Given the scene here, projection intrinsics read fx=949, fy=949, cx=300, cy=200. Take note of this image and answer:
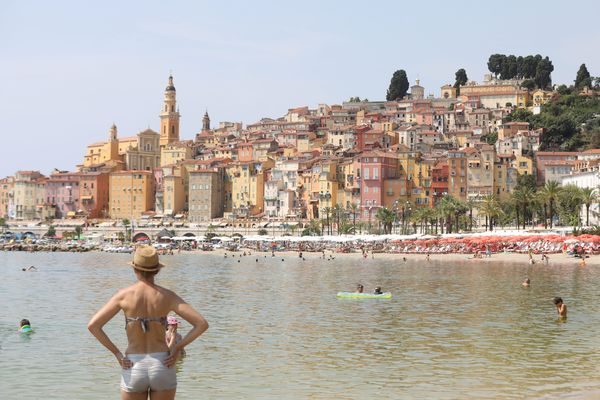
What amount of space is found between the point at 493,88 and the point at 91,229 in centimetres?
7353

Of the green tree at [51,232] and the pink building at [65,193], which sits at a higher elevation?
the pink building at [65,193]

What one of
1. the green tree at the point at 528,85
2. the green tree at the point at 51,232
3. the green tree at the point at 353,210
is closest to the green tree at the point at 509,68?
the green tree at the point at 528,85

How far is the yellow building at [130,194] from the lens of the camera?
151m

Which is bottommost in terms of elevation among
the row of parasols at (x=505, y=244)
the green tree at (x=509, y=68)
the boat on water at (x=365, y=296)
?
the boat on water at (x=365, y=296)

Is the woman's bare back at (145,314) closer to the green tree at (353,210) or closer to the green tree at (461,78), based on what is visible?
the green tree at (353,210)

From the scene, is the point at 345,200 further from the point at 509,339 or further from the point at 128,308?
the point at 128,308

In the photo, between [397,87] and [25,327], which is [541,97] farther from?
[25,327]

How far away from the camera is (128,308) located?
8.41 metres

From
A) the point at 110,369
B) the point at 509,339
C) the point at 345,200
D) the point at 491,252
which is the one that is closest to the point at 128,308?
the point at 110,369

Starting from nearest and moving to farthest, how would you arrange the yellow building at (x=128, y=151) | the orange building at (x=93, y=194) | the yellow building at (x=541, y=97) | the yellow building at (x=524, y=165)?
the yellow building at (x=524, y=165)
the orange building at (x=93, y=194)
the yellow building at (x=541, y=97)
the yellow building at (x=128, y=151)

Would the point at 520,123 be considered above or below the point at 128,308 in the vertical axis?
above

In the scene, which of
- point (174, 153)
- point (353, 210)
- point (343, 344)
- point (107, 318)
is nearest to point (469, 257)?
point (353, 210)

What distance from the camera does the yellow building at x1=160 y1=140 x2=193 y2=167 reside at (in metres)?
160

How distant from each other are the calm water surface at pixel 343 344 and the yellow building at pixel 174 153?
114 m
